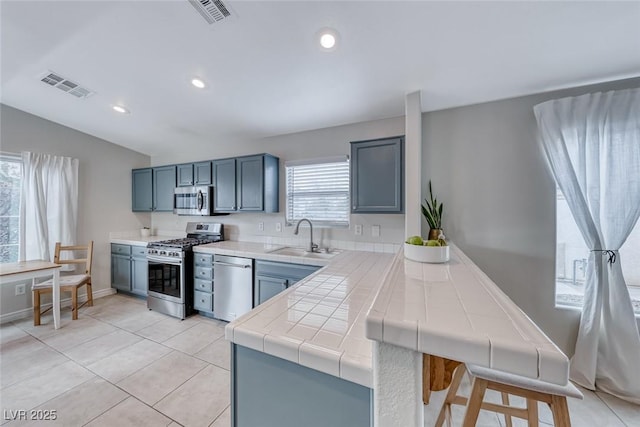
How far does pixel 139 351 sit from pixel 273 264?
5.18 feet

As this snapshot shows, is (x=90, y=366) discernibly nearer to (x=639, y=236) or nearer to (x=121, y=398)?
(x=121, y=398)

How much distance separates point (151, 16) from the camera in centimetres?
168

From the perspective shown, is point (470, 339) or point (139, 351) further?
point (139, 351)

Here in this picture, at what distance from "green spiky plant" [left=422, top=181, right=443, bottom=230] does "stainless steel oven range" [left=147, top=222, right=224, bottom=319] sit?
298 cm

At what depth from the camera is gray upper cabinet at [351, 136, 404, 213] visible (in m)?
2.30

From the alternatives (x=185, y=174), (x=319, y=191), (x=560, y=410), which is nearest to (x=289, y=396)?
(x=560, y=410)

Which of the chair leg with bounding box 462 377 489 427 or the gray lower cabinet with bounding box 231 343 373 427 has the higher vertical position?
the gray lower cabinet with bounding box 231 343 373 427

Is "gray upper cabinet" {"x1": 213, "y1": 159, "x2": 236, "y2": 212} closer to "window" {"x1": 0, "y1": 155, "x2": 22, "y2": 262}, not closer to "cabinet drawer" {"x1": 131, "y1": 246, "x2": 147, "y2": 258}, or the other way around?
"cabinet drawer" {"x1": 131, "y1": 246, "x2": 147, "y2": 258}

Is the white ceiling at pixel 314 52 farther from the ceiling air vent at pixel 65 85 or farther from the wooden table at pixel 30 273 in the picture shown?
the wooden table at pixel 30 273

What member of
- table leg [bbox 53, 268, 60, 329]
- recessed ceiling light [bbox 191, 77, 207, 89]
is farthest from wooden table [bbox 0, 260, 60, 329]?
recessed ceiling light [bbox 191, 77, 207, 89]

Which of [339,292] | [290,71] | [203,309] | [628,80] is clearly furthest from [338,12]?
[203,309]

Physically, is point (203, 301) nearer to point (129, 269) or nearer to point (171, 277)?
point (171, 277)

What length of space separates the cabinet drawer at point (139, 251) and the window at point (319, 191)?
7.69 feet

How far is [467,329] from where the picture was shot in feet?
1.86
